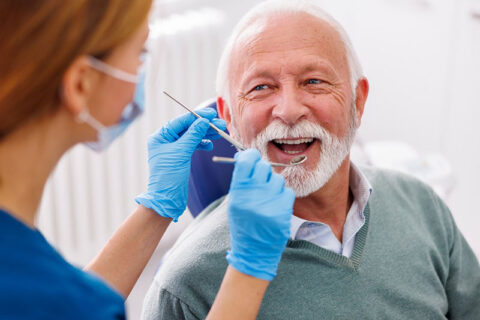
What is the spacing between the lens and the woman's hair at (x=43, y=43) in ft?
2.44

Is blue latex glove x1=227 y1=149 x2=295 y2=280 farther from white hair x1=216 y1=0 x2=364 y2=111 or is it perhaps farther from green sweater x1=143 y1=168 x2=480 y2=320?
white hair x1=216 y1=0 x2=364 y2=111

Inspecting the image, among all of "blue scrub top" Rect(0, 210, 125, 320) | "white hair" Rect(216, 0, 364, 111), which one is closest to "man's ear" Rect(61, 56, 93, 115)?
"blue scrub top" Rect(0, 210, 125, 320)

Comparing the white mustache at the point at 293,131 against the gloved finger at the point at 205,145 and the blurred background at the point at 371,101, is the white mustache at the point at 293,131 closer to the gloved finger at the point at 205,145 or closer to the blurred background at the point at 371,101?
the gloved finger at the point at 205,145

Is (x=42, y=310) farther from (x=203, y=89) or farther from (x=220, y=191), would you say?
(x=203, y=89)

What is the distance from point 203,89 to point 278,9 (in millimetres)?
1811

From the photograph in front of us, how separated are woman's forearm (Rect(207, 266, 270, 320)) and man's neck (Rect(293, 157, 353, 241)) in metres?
0.42

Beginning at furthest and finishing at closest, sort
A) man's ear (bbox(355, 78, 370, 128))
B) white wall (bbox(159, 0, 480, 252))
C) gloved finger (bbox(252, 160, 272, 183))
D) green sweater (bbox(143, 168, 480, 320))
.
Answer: white wall (bbox(159, 0, 480, 252)) < man's ear (bbox(355, 78, 370, 128)) < green sweater (bbox(143, 168, 480, 320)) < gloved finger (bbox(252, 160, 272, 183))

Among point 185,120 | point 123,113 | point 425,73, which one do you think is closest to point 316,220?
point 185,120

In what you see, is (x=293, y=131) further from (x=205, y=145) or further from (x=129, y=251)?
(x=129, y=251)

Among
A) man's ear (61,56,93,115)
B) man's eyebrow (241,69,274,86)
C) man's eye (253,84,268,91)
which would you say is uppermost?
man's ear (61,56,93,115)

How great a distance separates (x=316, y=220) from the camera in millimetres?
1456

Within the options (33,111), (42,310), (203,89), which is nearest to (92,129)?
(33,111)

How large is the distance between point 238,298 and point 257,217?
6.1 inches

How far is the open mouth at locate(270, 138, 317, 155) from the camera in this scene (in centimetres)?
137
